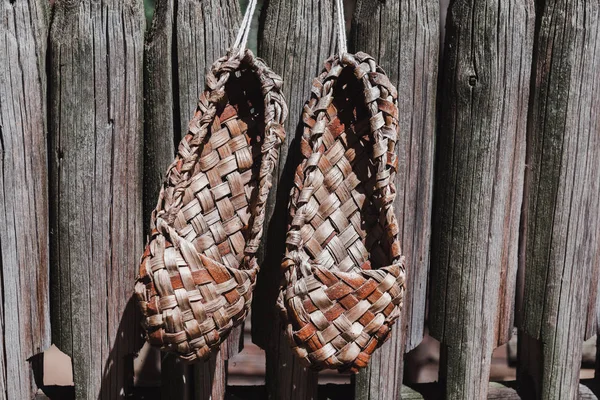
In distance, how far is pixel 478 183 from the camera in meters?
2.04

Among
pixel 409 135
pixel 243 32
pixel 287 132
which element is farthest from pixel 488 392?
pixel 243 32

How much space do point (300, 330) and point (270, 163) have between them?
0.42 metres

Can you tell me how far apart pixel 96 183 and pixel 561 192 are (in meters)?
1.32

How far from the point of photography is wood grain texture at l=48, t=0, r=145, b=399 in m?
1.92

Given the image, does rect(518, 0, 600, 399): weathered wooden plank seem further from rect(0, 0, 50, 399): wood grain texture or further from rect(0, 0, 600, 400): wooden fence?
rect(0, 0, 50, 399): wood grain texture

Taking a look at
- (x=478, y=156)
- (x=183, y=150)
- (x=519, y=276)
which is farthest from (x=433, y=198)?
(x=183, y=150)

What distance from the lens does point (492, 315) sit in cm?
214

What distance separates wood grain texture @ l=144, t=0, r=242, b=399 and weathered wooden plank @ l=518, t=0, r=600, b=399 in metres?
0.90

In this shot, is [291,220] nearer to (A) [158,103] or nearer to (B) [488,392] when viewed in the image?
(A) [158,103]

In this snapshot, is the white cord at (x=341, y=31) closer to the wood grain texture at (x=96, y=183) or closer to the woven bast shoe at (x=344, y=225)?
the woven bast shoe at (x=344, y=225)

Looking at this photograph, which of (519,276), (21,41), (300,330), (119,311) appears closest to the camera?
(300,330)

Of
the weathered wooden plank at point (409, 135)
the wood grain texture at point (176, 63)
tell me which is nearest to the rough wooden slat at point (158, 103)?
the wood grain texture at point (176, 63)

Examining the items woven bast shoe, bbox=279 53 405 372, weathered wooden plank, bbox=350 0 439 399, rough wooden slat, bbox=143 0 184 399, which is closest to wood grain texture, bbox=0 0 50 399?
rough wooden slat, bbox=143 0 184 399

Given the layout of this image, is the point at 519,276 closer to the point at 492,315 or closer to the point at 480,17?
the point at 492,315
